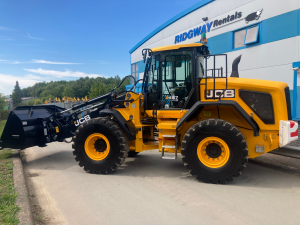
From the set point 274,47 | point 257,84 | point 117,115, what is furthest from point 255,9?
point 117,115

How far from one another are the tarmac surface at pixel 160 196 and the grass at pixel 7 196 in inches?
15.8

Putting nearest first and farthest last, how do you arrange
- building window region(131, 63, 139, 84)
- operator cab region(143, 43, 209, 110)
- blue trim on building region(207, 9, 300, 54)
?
operator cab region(143, 43, 209, 110) → blue trim on building region(207, 9, 300, 54) → building window region(131, 63, 139, 84)

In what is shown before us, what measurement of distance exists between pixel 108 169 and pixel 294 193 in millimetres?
3629

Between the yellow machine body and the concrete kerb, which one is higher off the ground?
the yellow machine body

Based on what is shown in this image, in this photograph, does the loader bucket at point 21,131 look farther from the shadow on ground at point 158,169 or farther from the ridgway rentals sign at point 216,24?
the ridgway rentals sign at point 216,24

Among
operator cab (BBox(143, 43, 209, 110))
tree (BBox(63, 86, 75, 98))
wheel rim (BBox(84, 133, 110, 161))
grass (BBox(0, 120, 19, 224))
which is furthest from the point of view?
tree (BBox(63, 86, 75, 98))

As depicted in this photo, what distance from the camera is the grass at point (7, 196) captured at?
3.17 m

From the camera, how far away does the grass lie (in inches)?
125

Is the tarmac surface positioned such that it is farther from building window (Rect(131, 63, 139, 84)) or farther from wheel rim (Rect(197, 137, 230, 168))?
building window (Rect(131, 63, 139, 84))

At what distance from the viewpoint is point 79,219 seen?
3330 mm

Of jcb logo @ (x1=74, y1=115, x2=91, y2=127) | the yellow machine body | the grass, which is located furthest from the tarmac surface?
jcb logo @ (x1=74, y1=115, x2=91, y2=127)

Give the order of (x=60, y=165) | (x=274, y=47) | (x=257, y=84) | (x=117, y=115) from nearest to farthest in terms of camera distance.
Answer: (x=257, y=84) → (x=117, y=115) → (x=60, y=165) → (x=274, y=47)

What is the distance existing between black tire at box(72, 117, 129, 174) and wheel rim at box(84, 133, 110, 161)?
75 mm

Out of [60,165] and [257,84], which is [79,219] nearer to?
[60,165]
